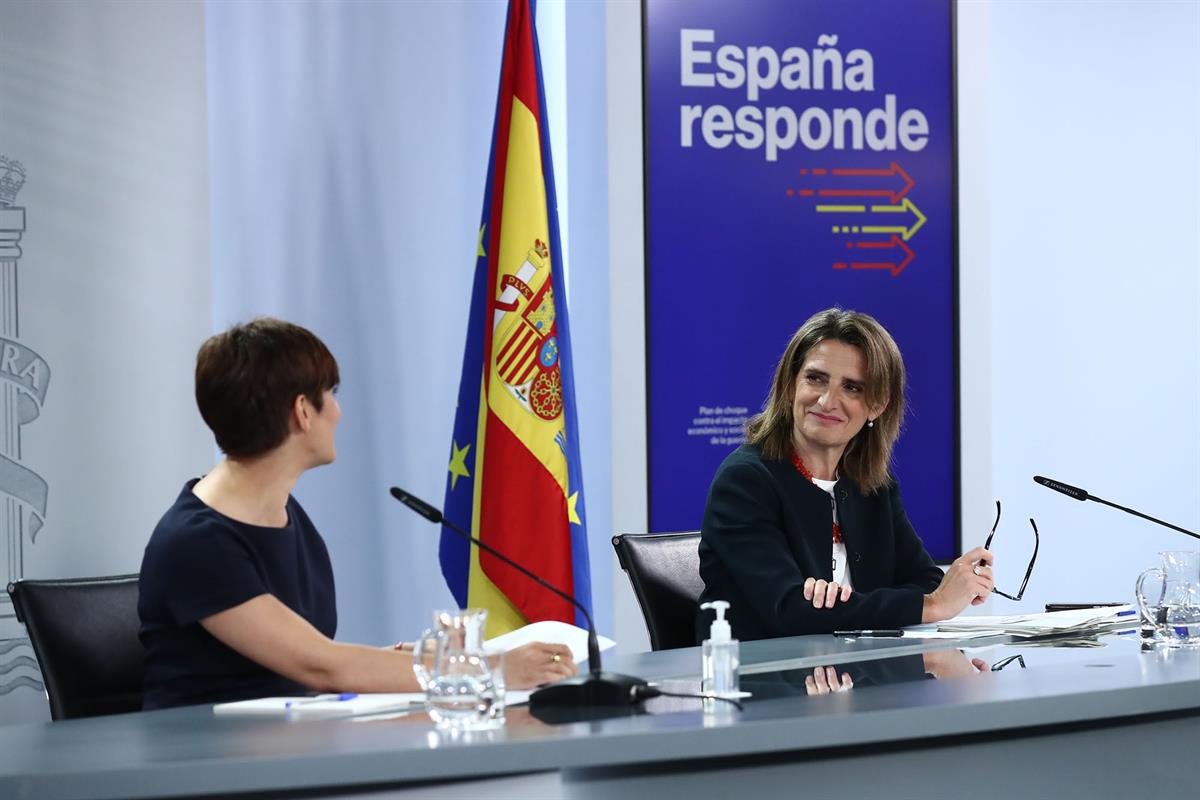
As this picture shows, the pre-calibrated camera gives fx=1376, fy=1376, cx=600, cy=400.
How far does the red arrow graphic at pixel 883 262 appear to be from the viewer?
427cm

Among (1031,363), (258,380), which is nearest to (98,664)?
(258,380)

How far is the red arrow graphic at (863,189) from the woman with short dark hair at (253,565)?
2373mm

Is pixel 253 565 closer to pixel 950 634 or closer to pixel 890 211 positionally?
pixel 950 634

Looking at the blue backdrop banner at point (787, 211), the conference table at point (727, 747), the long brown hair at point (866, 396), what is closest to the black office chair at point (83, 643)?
the conference table at point (727, 747)

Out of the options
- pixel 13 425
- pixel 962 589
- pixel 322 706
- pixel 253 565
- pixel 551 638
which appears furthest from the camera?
pixel 13 425

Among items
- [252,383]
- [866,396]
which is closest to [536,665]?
[252,383]

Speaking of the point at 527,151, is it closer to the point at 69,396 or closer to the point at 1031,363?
the point at 69,396

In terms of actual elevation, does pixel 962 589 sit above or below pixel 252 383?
below

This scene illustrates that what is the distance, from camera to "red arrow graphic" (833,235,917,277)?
4273 millimetres

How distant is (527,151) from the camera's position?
3719 mm

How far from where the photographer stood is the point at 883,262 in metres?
4.29

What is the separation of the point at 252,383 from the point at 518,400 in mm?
1592

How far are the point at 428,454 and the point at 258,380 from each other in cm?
198

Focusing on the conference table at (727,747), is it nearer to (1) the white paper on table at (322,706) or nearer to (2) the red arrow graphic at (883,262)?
(1) the white paper on table at (322,706)
